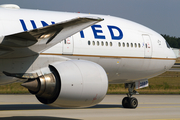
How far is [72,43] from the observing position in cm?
1284

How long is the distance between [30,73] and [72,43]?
3.01m

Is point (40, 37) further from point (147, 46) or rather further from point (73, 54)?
point (147, 46)

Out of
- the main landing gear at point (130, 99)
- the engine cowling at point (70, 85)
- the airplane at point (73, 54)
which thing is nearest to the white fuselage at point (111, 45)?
the airplane at point (73, 54)

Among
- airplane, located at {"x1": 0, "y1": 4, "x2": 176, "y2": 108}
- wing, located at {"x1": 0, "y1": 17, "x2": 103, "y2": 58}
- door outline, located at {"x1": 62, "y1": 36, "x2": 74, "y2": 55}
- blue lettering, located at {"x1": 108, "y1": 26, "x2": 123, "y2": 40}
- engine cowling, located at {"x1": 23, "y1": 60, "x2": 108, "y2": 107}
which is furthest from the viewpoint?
blue lettering, located at {"x1": 108, "y1": 26, "x2": 123, "y2": 40}

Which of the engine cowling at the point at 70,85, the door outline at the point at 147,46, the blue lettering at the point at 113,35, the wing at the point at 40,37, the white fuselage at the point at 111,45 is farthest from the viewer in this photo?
the door outline at the point at 147,46

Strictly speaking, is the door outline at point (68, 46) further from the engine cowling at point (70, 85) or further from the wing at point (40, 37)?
the wing at point (40, 37)

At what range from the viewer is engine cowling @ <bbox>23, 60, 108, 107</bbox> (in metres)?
9.84

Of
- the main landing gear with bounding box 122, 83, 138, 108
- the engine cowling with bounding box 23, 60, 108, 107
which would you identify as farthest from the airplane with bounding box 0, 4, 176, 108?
the main landing gear with bounding box 122, 83, 138, 108

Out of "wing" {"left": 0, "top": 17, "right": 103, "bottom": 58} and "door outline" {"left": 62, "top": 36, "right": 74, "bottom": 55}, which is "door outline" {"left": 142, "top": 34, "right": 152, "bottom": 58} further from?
"wing" {"left": 0, "top": 17, "right": 103, "bottom": 58}

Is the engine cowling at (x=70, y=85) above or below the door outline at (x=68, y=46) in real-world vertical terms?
below

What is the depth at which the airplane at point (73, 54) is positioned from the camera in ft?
29.2

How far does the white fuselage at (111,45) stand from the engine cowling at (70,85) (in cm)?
71

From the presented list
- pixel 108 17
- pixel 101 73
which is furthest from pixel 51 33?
pixel 108 17

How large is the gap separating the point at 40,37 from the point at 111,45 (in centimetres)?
587
